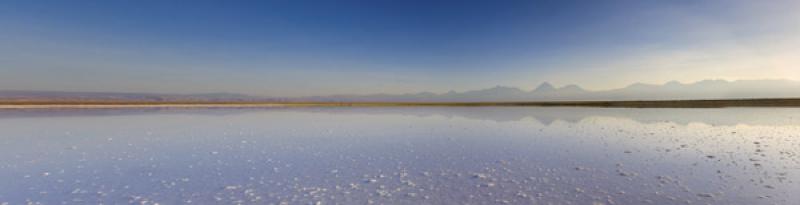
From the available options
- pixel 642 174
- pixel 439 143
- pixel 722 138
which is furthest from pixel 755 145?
pixel 439 143

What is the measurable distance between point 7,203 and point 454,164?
5013 mm

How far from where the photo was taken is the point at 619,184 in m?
4.07

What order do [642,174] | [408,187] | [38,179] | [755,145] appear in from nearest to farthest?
[408,187] < [38,179] < [642,174] < [755,145]

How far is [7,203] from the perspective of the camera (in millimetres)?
3393

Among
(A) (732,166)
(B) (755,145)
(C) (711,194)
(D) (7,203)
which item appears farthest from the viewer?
(B) (755,145)

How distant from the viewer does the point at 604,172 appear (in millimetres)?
4699

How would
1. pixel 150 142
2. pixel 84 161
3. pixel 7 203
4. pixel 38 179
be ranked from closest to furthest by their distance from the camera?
pixel 7 203
pixel 38 179
pixel 84 161
pixel 150 142

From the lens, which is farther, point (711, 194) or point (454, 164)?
point (454, 164)

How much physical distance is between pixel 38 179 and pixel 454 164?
531 centimetres

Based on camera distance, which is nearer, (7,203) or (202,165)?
(7,203)

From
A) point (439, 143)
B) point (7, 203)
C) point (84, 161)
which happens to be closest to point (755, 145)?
point (439, 143)

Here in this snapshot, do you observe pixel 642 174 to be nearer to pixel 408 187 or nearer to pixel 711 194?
pixel 711 194

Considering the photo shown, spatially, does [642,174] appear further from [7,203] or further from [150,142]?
[150,142]

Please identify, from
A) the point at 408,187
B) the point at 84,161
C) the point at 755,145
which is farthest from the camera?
the point at 755,145
